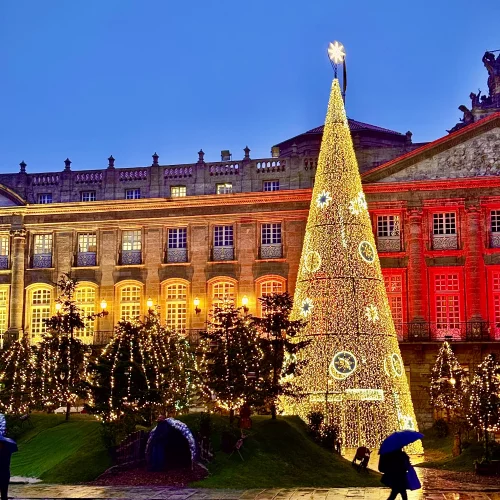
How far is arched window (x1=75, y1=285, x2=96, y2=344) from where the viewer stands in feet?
164

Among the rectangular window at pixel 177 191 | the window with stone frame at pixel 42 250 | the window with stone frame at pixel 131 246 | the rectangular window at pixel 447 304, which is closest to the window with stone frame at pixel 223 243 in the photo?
the rectangular window at pixel 177 191

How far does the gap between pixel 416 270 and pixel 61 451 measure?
22.2m

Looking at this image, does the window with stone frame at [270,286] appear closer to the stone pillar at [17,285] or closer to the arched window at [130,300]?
the arched window at [130,300]

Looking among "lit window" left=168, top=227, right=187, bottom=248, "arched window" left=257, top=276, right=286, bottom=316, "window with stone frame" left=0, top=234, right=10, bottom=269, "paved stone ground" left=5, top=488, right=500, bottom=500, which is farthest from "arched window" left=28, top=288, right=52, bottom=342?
"paved stone ground" left=5, top=488, right=500, bottom=500

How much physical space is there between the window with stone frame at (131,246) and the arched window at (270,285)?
7014mm

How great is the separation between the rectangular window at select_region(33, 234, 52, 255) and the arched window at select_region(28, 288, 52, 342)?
2177 mm

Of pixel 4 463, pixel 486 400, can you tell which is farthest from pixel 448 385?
pixel 4 463

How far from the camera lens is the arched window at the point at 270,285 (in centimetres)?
4822

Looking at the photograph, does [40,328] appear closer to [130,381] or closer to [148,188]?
[148,188]

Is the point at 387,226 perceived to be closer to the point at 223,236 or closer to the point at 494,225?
the point at 494,225

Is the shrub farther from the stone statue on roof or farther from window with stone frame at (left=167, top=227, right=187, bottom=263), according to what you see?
the stone statue on roof

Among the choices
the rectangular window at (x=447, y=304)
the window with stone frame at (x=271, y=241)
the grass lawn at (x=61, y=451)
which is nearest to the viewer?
the grass lawn at (x=61, y=451)

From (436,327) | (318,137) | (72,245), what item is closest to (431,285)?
(436,327)

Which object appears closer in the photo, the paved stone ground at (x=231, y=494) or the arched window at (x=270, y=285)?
the paved stone ground at (x=231, y=494)
